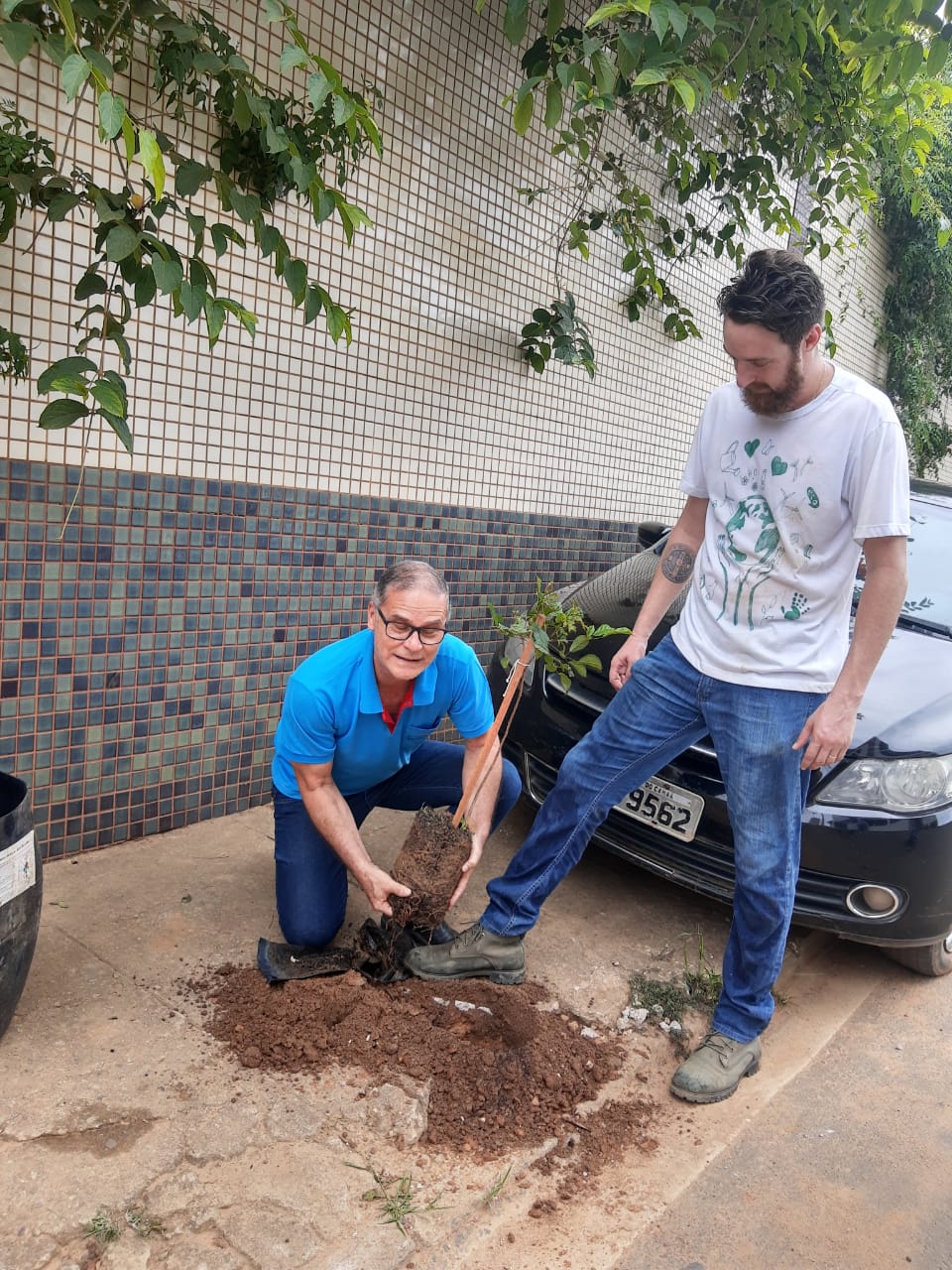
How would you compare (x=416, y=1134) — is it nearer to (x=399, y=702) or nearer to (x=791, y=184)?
(x=399, y=702)

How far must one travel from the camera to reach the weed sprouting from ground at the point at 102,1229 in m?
1.80

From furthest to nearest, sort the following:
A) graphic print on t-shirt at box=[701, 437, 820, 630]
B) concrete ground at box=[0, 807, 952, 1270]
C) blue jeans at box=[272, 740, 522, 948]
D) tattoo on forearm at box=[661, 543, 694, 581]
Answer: tattoo on forearm at box=[661, 543, 694, 581] → blue jeans at box=[272, 740, 522, 948] → graphic print on t-shirt at box=[701, 437, 820, 630] → concrete ground at box=[0, 807, 952, 1270]

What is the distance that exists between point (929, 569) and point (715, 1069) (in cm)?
241

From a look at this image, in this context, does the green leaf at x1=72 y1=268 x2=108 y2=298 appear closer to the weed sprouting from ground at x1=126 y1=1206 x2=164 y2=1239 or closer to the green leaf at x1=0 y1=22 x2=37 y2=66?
the green leaf at x1=0 y1=22 x2=37 y2=66

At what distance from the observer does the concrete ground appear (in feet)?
6.26

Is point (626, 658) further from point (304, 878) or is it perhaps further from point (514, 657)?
point (304, 878)

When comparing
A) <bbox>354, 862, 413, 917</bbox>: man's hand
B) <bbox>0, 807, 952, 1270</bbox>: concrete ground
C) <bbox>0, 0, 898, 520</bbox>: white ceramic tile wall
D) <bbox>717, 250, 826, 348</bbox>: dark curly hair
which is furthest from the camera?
<bbox>0, 0, 898, 520</bbox>: white ceramic tile wall

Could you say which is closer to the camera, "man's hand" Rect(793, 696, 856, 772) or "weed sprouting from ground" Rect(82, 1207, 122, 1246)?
"weed sprouting from ground" Rect(82, 1207, 122, 1246)

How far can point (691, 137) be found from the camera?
5066 millimetres

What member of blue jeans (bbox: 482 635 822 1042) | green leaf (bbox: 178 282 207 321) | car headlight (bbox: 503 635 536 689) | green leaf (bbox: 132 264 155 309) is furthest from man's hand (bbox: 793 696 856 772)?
green leaf (bbox: 132 264 155 309)

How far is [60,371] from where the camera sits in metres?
2.54

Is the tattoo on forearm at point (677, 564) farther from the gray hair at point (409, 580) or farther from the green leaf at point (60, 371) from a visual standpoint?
the green leaf at point (60, 371)

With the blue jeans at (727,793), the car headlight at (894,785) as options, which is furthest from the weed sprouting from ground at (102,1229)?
the car headlight at (894,785)

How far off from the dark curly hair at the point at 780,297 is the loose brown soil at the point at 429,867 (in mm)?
1604
